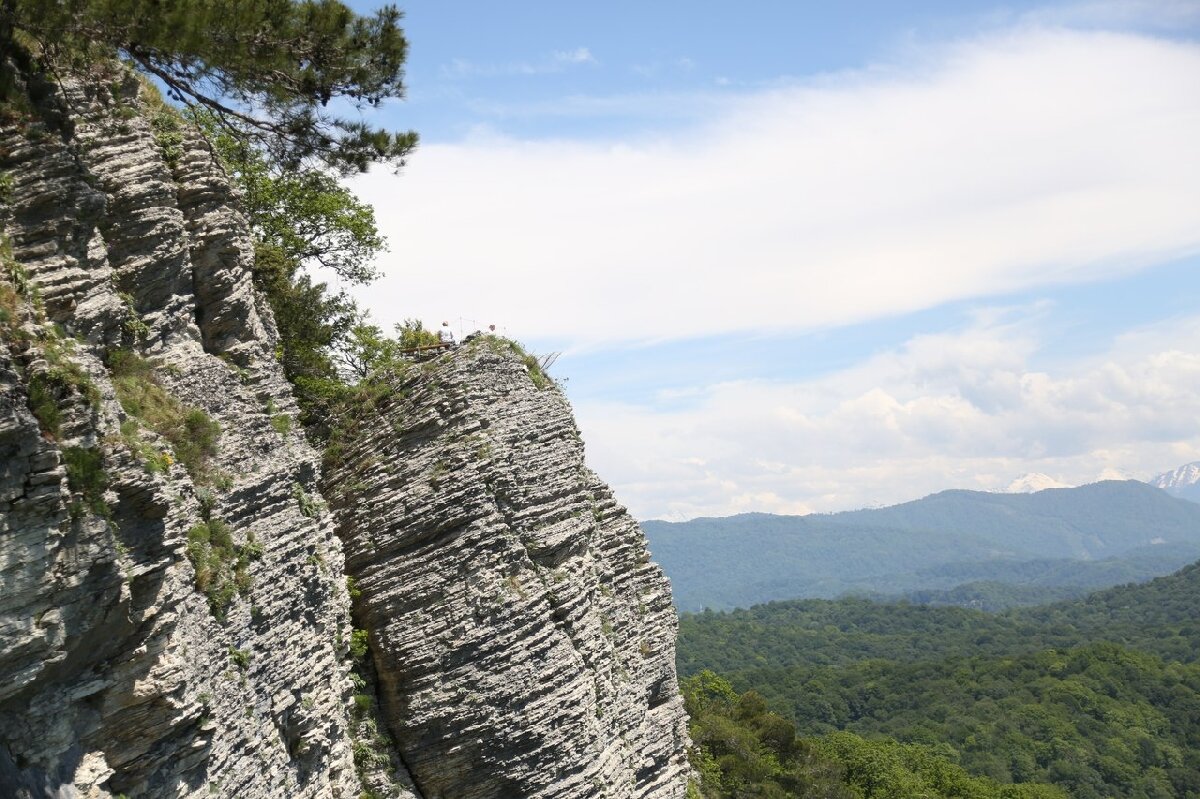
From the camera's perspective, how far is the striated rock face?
20.0 meters

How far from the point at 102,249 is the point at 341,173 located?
5.05 meters

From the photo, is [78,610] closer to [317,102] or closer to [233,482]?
[233,482]

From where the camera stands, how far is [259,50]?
15828mm

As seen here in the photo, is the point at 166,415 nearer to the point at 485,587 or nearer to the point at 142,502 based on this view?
the point at 142,502

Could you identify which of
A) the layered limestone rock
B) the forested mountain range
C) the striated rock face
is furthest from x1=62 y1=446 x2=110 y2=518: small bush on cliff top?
the forested mountain range

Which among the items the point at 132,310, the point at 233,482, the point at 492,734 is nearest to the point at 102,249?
the point at 132,310

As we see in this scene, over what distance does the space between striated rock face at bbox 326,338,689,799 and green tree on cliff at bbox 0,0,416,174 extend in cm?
648

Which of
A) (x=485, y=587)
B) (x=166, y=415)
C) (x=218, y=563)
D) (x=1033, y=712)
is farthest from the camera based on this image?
(x=1033, y=712)

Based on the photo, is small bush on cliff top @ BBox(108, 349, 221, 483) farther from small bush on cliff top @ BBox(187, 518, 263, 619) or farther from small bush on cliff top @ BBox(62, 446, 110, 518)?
small bush on cliff top @ BBox(62, 446, 110, 518)

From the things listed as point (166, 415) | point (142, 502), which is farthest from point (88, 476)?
point (166, 415)

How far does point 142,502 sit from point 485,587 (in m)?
9.11

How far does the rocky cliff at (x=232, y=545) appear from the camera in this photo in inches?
442

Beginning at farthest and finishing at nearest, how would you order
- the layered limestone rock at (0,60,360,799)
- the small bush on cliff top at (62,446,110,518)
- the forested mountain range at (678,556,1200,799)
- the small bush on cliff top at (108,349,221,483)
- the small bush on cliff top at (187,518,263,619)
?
the forested mountain range at (678,556,1200,799)
the small bush on cliff top at (108,349,221,483)
the small bush on cliff top at (187,518,263,619)
the small bush on cliff top at (62,446,110,518)
the layered limestone rock at (0,60,360,799)

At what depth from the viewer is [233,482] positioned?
52.5 feet
